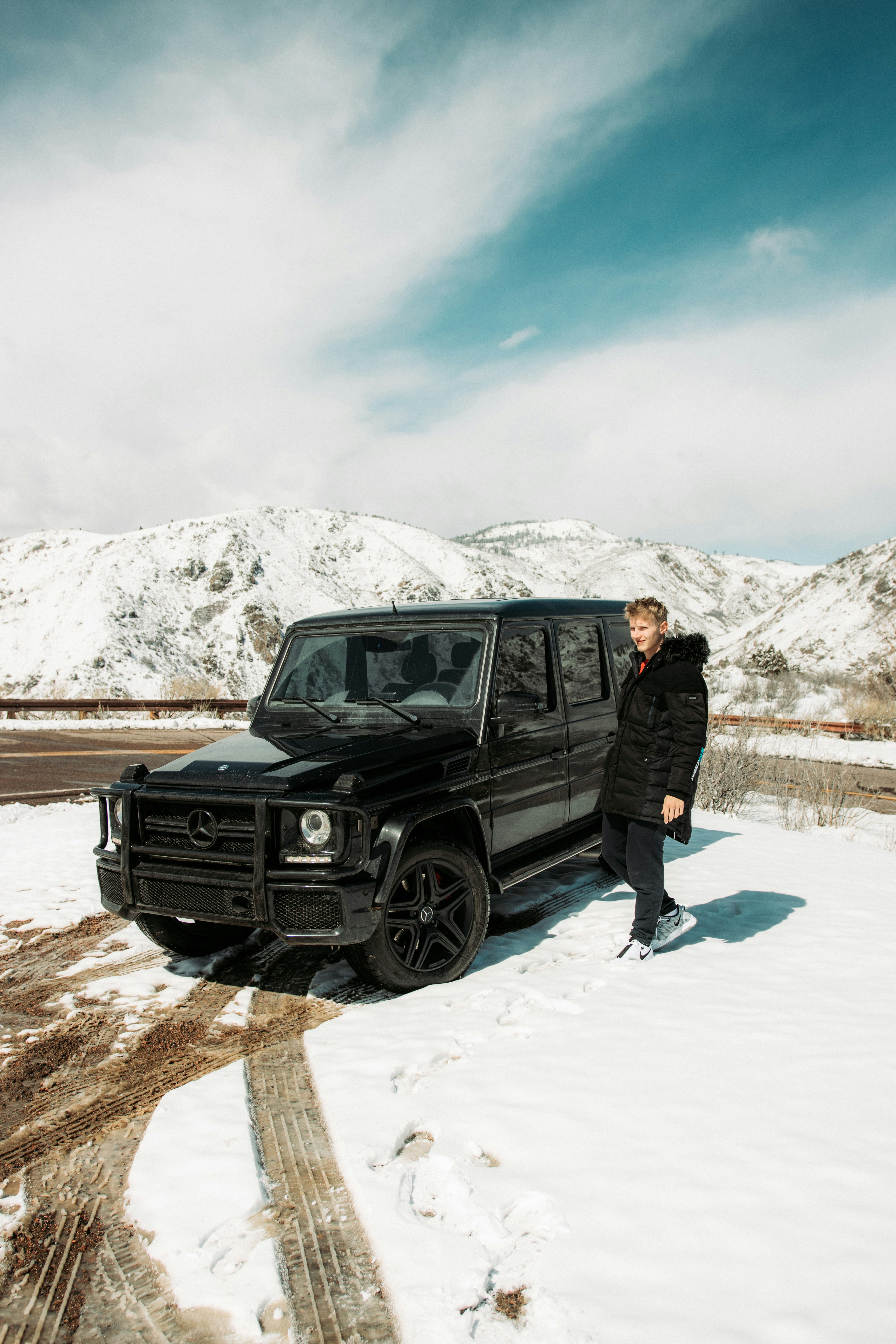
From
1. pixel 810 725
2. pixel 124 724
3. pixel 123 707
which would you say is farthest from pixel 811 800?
pixel 123 707

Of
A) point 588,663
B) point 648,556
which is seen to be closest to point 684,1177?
point 588,663

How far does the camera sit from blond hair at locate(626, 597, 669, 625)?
4.34 meters

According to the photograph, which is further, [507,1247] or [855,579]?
[855,579]

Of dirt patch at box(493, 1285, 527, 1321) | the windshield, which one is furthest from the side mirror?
dirt patch at box(493, 1285, 527, 1321)

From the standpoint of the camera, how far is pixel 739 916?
5.38 metres

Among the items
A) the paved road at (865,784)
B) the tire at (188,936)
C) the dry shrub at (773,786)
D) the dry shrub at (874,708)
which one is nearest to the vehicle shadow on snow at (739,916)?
the tire at (188,936)

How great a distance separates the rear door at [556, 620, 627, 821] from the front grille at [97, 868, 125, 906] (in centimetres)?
287

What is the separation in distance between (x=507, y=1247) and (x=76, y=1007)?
2770 millimetres

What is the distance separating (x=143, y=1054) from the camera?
11.6 ft

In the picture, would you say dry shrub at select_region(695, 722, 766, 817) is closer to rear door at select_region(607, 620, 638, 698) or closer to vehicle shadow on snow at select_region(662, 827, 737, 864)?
vehicle shadow on snow at select_region(662, 827, 737, 864)

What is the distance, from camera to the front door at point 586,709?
18.1 ft

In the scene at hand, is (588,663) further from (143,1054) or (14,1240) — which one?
(14,1240)

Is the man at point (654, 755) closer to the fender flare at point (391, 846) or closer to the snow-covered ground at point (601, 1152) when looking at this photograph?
the snow-covered ground at point (601, 1152)

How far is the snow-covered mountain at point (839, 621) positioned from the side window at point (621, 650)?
28.0 m
